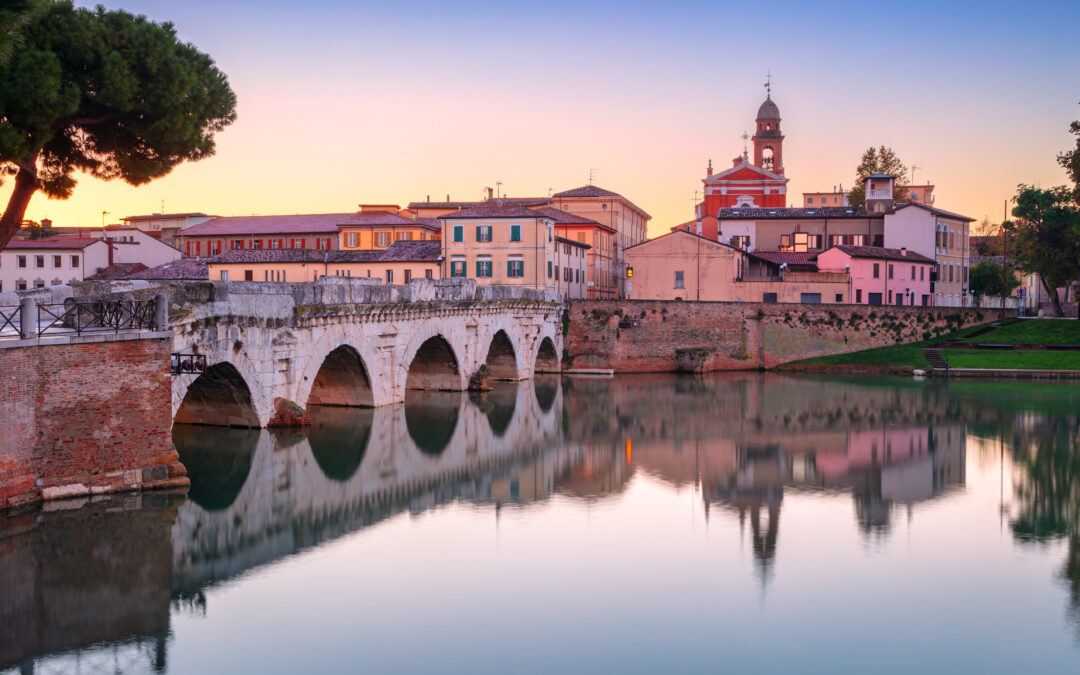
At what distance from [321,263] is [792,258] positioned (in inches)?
1211

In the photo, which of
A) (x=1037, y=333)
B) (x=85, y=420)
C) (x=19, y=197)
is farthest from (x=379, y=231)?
(x=85, y=420)

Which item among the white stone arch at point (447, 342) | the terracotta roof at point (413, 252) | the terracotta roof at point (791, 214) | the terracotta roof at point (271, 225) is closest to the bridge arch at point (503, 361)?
the white stone arch at point (447, 342)

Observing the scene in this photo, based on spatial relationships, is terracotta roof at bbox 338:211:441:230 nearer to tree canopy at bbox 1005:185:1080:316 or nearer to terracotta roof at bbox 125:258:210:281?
terracotta roof at bbox 125:258:210:281

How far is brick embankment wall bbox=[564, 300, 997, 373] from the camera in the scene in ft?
183

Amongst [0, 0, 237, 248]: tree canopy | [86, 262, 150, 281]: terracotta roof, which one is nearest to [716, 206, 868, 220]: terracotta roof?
[86, 262, 150, 281]: terracotta roof

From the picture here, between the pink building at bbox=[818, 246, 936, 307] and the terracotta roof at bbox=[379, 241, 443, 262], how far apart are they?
2396cm

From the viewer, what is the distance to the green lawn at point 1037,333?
185 ft

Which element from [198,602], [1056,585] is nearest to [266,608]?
[198,602]

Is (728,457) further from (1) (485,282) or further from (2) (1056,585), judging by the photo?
(1) (485,282)

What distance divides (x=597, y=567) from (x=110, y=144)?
18.9 meters

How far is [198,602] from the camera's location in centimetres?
1595

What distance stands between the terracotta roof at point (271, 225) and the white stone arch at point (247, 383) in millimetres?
49502

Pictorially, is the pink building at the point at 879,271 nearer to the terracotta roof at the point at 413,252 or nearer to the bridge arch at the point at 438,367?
the terracotta roof at the point at 413,252

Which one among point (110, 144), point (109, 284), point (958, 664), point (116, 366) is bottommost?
point (958, 664)
